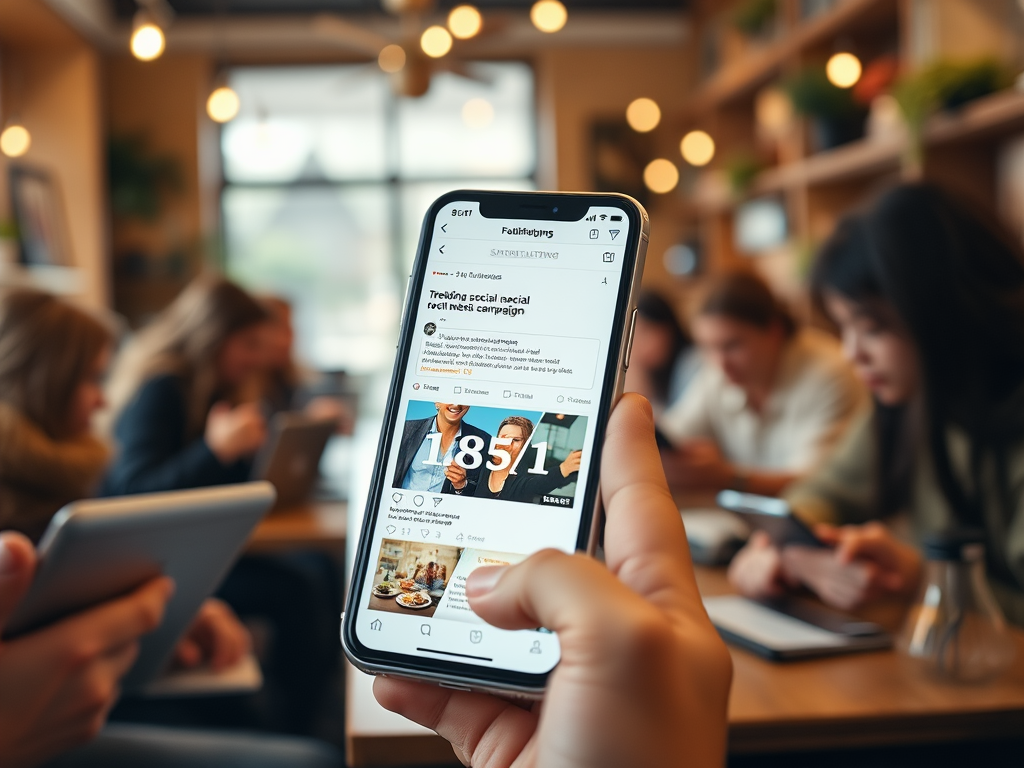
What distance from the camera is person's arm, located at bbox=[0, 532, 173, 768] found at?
0.93m

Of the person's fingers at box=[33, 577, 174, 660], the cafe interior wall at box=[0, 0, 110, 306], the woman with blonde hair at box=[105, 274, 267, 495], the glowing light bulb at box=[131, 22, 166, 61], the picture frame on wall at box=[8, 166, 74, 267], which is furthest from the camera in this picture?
the cafe interior wall at box=[0, 0, 110, 306]

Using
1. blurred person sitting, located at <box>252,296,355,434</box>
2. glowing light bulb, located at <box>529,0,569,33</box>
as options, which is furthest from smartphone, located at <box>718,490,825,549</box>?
glowing light bulb, located at <box>529,0,569,33</box>

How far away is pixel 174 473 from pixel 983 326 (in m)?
1.81

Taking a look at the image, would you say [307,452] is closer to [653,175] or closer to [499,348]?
[499,348]

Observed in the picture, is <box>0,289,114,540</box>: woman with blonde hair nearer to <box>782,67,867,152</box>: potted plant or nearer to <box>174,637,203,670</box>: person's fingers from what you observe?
<box>174,637,203,670</box>: person's fingers

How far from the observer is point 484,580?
0.54 meters

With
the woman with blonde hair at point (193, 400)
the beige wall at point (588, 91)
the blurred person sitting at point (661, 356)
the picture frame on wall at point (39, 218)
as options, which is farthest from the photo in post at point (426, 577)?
the beige wall at point (588, 91)

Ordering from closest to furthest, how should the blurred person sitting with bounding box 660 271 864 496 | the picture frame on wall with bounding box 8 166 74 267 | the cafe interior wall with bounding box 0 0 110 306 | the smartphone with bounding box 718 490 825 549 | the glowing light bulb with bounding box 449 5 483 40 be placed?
1. the smartphone with bounding box 718 490 825 549
2. the blurred person sitting with bounding box 660 271 864 496
3. the glowing light bulb with bounding box 449 5 483 40
4. the picture frame on wall with bounding box 8 166 74 267
5. the cafe interior wall with bounding box 0 0 110 306

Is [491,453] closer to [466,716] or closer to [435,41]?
[466,716]

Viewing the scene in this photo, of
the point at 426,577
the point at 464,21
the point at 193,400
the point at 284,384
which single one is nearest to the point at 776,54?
the point at 464,21

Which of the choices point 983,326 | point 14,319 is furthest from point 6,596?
point 983,326

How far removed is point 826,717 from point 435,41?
105 inches

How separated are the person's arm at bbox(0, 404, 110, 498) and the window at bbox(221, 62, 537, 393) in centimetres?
467

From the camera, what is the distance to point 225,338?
2.59 m
